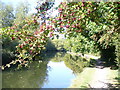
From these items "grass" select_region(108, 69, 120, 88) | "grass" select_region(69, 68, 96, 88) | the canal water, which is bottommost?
the canal water

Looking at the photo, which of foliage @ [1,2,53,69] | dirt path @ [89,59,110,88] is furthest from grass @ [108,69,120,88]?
foliage @ [1,2,53,69]

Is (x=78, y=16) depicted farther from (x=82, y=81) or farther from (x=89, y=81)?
(x=82, y=81)

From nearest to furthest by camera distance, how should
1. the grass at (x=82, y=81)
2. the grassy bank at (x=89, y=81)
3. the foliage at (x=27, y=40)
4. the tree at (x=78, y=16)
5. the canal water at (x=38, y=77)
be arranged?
the foliage at (x=27, y=40)
the tree at (x=78, y=16)
the grassy bank at (x=89, y=81)
the grass at (x=82, y=81)
the canal water at (x=38, y=77)

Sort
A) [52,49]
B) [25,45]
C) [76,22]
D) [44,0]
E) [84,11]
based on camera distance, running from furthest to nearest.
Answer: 1. [52,49]
2. [84,11]
3. [76,22]
4. [44,0]
5. [25,45]

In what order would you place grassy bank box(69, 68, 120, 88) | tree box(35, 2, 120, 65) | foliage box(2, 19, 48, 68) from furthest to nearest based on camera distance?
grassy bank box(69, 68, 120, 88) < tree box(35, 2, 120, 65) < foliage box(2, 19, 48, 68)

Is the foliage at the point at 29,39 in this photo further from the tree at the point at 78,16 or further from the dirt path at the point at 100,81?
the dirt path at the point at 100,81

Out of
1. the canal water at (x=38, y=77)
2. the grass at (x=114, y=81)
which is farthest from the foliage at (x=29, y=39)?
the grass at (x=114, y=81)

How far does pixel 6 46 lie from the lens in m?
24.1

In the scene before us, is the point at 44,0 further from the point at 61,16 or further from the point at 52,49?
the point at 52,49

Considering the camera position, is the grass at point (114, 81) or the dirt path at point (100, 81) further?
the dirt path at point (100, 81)

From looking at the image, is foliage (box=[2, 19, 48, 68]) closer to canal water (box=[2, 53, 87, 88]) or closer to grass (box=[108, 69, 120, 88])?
canal water (box=[2, 53, 87, 88])

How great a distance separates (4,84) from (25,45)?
1288 cm

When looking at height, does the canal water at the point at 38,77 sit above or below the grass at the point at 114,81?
below

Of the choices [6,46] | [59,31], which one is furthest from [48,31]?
[6,46]
